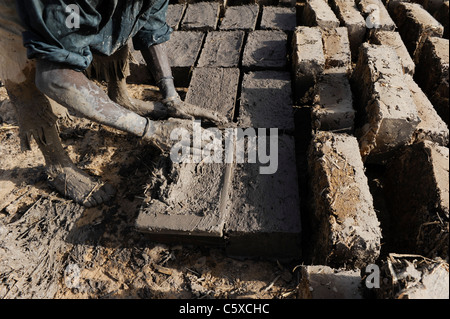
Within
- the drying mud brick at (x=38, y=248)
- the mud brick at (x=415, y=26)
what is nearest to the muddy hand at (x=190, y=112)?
the drying mud brick at (x=38, y=248)

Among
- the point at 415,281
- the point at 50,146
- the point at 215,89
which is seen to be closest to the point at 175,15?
the point at 215,89

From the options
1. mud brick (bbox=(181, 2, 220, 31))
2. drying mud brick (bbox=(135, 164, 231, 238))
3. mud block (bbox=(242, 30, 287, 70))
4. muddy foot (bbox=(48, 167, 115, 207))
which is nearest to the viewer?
drying mud brick (bbox=(135, 164, 231, 238))

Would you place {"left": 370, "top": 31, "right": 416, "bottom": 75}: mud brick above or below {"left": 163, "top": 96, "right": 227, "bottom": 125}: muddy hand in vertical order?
above

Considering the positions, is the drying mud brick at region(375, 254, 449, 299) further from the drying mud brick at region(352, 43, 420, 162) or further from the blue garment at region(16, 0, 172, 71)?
the blue garment at region(16, 0, 172, 71)

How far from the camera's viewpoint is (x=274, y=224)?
7.32 ft

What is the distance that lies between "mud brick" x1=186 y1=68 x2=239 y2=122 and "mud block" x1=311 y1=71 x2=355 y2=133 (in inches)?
30.8

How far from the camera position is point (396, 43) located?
3420mm

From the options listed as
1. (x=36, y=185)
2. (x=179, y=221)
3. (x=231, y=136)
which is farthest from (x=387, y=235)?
(x=36, y=185)

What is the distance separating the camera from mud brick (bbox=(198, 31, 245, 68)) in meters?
3.68

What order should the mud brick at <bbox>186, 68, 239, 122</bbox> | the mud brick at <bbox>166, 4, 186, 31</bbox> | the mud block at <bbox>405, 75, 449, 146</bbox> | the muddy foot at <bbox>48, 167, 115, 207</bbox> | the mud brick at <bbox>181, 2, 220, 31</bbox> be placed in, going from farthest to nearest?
the mud brick at <bbox>166, 4, 186, 31</bbox> → the mud brick at <bbox>181, 2, 220, 31</bbox> → the mud brick at <bbox>186, 68, 239, 122</bbox> → the muddy foot at <bbox>48, 167, 115, 207</bbox> → the mud block at <bbox>405, 75, 449, 146</bbox>

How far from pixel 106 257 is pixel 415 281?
201cm

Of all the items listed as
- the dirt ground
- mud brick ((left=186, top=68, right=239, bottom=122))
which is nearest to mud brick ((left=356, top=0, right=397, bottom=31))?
mud brick ((left=186, top=68, right=239, bottom=122))

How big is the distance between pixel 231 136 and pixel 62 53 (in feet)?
4.33

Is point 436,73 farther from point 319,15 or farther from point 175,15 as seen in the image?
point 175,15
